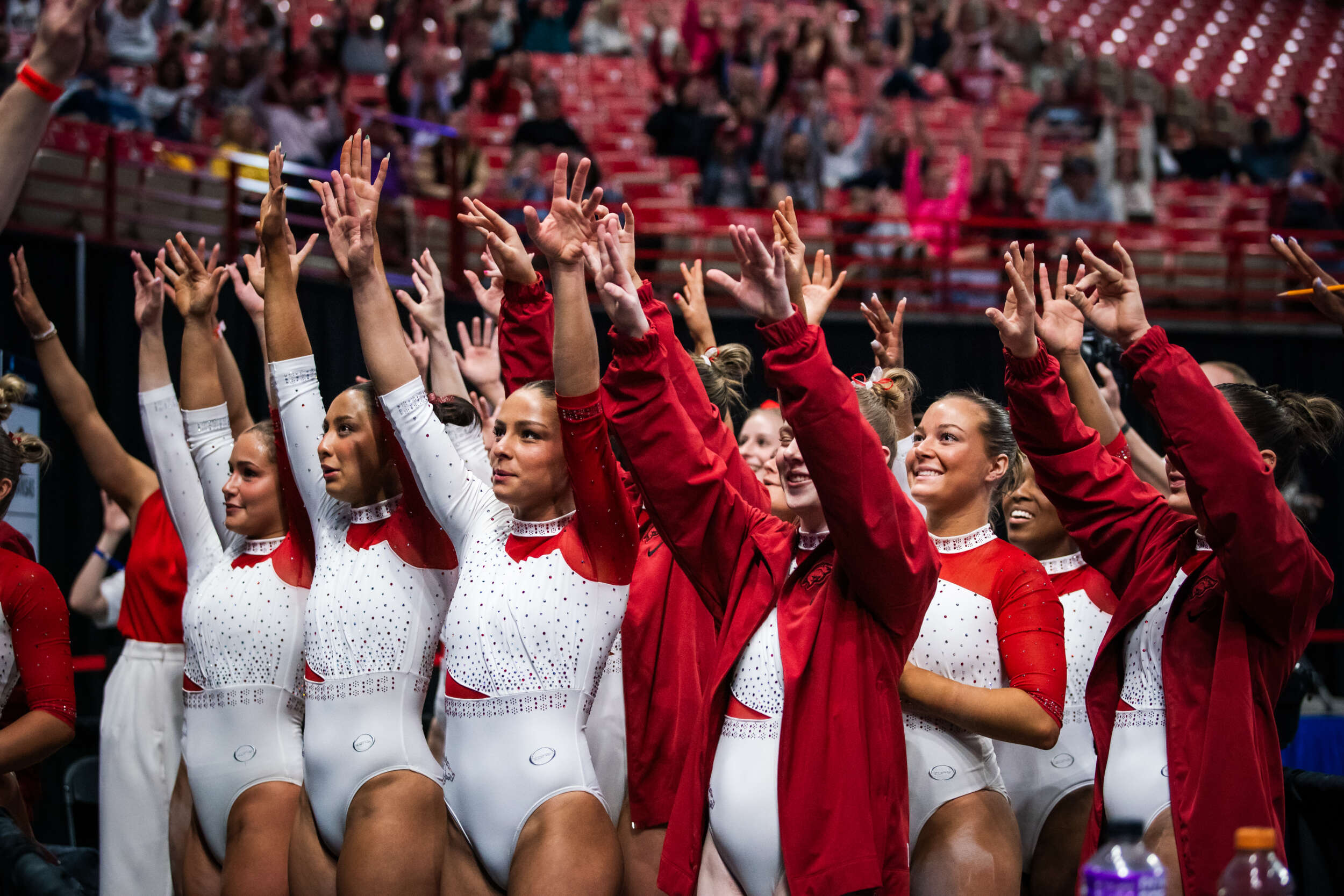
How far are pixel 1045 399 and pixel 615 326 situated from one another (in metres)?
0.91

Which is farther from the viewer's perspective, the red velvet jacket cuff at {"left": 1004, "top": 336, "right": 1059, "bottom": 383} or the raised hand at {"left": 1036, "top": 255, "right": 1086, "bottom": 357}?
the raised hand at {"left": 1036, "top": 255, "right": 1086, "bottom": 357}

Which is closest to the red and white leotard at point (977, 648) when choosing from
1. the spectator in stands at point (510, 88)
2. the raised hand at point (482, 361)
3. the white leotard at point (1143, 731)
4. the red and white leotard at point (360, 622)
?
the white leotard at point (1143, 731)

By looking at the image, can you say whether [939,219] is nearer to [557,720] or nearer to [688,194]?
[688,194]

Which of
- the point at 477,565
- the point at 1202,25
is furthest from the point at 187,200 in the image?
the point at 1202,25

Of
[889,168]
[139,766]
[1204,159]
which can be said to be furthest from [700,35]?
[139,766]

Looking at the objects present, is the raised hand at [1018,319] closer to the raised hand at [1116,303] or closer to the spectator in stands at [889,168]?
the raised hand at [1116,303]

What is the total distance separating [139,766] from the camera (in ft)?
10.9

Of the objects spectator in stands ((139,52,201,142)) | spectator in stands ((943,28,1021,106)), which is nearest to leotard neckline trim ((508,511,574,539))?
spectator in stands ((139,52,201,142))

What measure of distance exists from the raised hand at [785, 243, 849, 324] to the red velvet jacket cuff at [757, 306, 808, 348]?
106 millimetres

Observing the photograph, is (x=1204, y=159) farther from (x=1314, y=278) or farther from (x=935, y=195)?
(x=1314, y=278)

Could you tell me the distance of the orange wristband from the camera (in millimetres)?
1750

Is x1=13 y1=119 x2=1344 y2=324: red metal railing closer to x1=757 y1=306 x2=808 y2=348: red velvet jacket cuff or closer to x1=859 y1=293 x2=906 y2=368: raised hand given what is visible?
x1=859 y1=293 x2=906 y2=368: raised hand

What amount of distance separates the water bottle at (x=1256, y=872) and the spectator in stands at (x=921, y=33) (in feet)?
36.9

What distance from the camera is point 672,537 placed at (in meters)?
2.17
